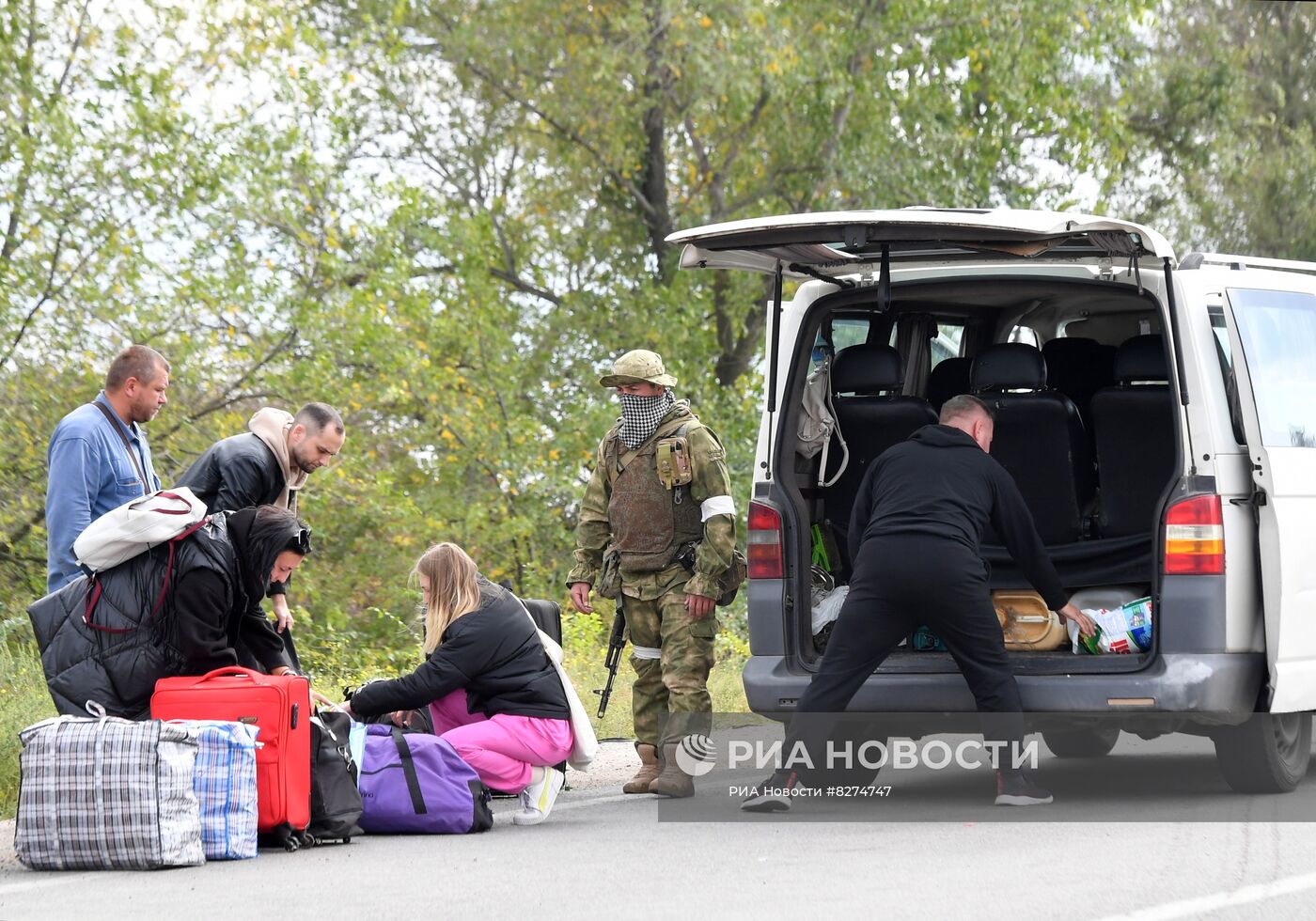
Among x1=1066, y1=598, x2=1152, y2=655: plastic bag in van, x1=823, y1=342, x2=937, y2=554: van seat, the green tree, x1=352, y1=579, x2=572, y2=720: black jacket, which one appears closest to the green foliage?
x1=352, y1=579, x2=572, y2=720: black jacket

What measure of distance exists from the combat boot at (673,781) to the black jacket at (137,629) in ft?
6.96

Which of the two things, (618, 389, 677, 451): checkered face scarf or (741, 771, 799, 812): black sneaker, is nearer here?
(741, 771, 799, 812): black sneaker

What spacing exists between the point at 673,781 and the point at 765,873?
2.07 meters

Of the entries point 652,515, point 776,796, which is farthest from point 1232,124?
point 776,796

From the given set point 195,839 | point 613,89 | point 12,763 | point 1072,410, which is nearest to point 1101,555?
point 1072,410

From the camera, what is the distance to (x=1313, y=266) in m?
7.98

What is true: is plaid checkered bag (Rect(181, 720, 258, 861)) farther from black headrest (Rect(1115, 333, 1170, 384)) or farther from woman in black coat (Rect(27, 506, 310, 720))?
black headrest (Rect(1115, 333, 1170, 384))

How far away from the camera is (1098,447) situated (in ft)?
25.6

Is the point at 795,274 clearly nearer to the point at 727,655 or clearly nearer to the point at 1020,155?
the point at 727,655

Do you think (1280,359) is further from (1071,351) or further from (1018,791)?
(1018,791)

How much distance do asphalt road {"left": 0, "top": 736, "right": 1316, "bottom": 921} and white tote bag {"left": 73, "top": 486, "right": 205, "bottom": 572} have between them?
111 centimetres

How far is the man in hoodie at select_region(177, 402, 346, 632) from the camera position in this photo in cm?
783

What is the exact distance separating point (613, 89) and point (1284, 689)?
14.6m

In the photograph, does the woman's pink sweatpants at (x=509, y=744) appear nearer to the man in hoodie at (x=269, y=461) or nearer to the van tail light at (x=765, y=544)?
the van tail light at (x=765, y=544)
